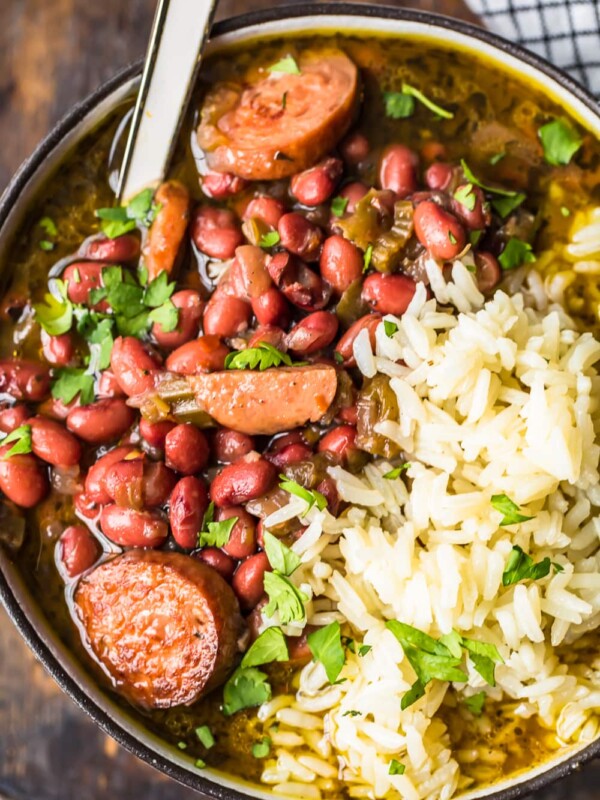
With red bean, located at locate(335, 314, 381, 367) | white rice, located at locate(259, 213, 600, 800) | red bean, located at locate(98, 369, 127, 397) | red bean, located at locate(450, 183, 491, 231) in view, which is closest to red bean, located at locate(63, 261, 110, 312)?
red bean, located at locate(98, 369, 127, 397)

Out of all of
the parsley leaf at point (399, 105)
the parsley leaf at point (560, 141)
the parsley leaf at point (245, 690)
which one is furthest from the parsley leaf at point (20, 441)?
the parsley leaf at point (560, 141)

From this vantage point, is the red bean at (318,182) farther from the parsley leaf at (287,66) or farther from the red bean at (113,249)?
the red bean at (113,249)

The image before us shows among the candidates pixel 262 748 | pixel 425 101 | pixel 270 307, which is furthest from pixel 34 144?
pixel 262 748

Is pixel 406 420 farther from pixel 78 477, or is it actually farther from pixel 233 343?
pixel 78 477

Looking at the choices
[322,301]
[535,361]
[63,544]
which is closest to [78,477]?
[63,544]

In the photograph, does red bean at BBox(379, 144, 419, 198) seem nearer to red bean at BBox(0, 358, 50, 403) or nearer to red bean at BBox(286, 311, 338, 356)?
red bean at BBox(286, 311, 338, 356)

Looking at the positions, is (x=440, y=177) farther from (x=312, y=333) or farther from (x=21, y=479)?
(x=21, y=479)
